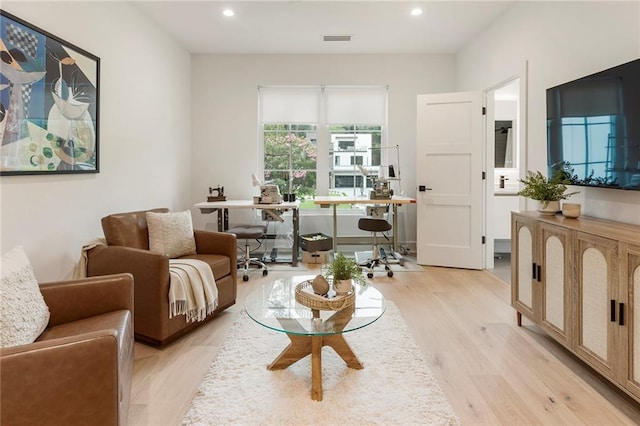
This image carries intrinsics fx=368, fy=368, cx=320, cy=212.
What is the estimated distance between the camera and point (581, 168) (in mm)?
2486

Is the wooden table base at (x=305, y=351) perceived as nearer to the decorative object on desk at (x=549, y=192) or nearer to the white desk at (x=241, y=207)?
the decorative object on desk at (x=549, y=192)

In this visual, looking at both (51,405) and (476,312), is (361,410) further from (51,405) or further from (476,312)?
(476,312)

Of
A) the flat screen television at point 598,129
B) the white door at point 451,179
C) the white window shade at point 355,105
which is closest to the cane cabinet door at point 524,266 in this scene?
the flat screen television at point 598,129

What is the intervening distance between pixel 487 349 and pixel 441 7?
127 inches

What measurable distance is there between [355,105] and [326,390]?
13.7 feet

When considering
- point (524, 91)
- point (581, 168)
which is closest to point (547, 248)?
point (581, 168)

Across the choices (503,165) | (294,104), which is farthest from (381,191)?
(503,165)

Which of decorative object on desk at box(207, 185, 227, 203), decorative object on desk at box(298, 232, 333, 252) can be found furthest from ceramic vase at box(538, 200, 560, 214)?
decorative object on desk at box(207, 185, 227, 203)

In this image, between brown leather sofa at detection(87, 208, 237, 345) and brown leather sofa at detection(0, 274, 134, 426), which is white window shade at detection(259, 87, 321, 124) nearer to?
brown leather sofa at detection(87, 208, 237, 345)

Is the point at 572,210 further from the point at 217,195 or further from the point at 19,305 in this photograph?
the point at 217,195

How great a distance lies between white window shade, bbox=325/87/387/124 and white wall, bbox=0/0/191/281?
78.5 inches

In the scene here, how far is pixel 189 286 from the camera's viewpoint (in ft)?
8.19

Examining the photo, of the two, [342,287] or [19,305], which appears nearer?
[19,305]

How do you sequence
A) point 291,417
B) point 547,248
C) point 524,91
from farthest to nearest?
1. point 524,91
2. point 547,248
3. point 291,417
